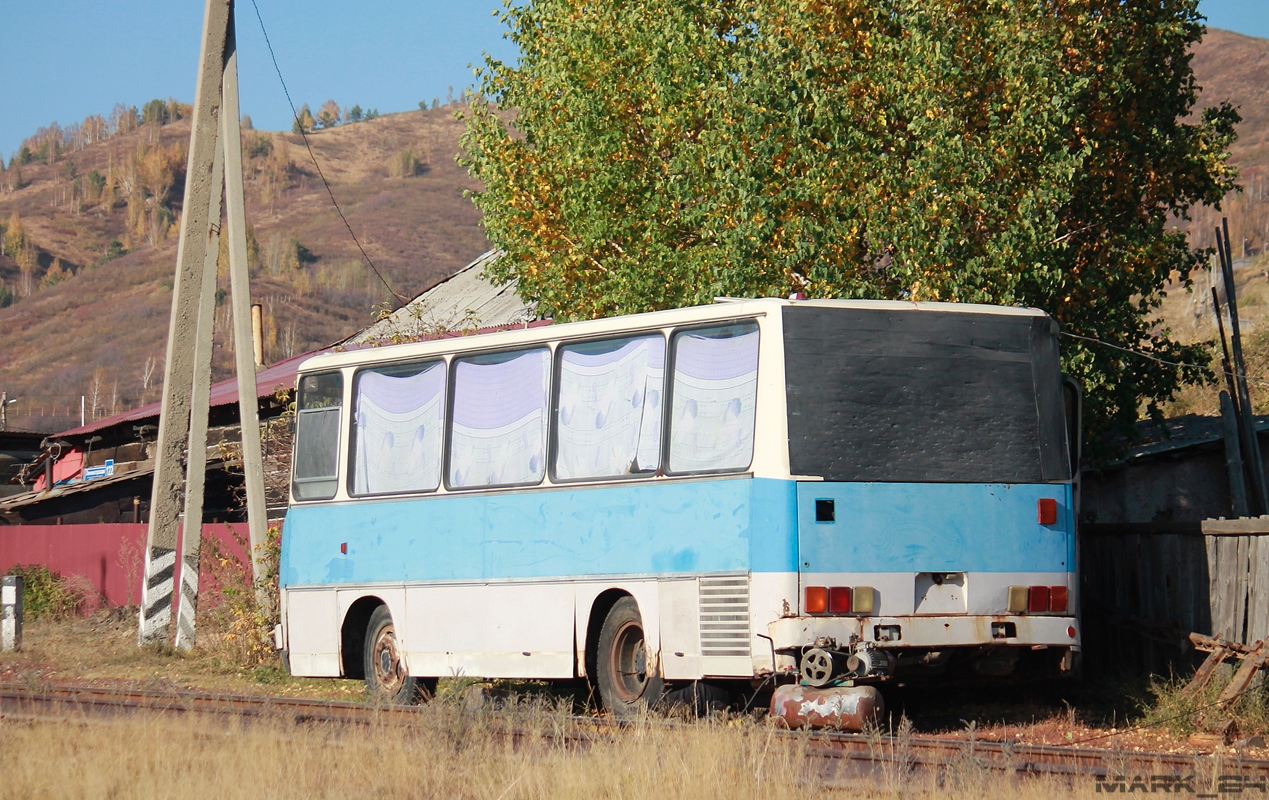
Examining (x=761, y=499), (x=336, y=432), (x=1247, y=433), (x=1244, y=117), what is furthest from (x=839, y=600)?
(x=1244, y=117)

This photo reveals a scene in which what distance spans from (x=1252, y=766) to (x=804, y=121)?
9.81m

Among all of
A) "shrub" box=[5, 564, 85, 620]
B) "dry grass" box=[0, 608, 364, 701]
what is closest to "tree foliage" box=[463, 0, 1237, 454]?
"dry grass" box=[0, 608, 364, 701]

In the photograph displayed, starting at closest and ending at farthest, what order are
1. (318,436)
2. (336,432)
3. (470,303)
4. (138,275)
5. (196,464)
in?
(336,432) < (318,436) < (196,464) < (470,303) < (138,275)

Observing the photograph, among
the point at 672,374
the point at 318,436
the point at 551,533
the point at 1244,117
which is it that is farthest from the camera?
the point at 1244,117

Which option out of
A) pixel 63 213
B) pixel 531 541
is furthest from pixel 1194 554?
pixel 63 213

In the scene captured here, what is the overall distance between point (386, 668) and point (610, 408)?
400cm

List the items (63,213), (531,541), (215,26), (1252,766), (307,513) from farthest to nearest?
(63,213), (215,26), (307,513), (531,541), (1252,766)

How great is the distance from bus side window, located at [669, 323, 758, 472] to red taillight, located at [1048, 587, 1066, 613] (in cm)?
238

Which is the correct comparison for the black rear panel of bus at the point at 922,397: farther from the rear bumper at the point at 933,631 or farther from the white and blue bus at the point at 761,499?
the rear bumper at the point at 933,631

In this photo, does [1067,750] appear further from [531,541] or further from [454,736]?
[531,541]

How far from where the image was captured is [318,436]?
1441 centimetres

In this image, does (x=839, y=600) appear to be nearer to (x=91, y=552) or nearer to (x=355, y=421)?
(x=355, y=421)

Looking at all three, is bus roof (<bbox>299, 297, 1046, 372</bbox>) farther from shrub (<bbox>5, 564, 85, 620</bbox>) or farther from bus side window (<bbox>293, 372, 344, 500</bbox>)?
shrub (<bbox>5, 564, 85, 620</bbox>)

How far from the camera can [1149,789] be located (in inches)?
288
